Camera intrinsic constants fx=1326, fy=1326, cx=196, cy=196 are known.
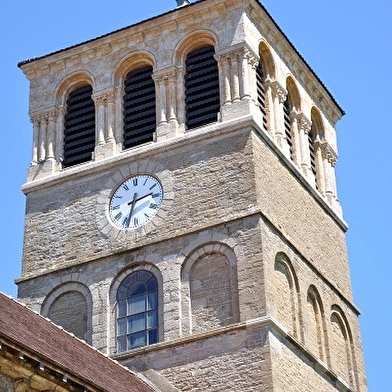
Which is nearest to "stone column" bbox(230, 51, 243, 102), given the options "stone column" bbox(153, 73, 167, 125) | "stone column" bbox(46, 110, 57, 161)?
"stone column" bbox(153, 73, 167, 125)

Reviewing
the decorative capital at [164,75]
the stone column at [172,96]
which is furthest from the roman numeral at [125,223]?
the decorative capital at [164,75]

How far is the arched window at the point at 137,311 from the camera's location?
24781 millimetres

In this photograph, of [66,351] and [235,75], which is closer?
[66,351]

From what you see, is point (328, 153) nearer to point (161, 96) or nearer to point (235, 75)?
point (235, 75)

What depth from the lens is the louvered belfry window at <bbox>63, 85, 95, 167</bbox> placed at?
2797 centimetres

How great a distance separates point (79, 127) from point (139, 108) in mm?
1451

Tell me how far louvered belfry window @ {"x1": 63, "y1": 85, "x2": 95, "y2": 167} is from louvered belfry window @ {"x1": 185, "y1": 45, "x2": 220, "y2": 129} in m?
2.30

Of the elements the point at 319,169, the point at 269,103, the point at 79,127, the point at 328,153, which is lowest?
the point at 319,169

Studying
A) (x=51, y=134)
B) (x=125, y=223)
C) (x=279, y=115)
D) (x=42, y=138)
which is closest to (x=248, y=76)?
(x=279, y=115)

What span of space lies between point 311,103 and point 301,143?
1.67 metres

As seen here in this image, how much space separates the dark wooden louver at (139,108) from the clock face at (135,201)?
3.76ft

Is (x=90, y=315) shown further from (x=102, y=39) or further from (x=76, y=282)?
(x=102, y=39)

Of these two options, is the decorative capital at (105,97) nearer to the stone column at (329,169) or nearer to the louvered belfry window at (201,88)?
the louvered belfry window at (201,88)

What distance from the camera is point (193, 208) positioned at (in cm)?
2556
